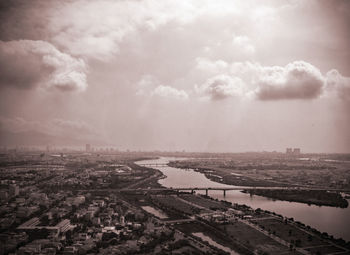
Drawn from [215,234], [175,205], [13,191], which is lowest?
[215,234]

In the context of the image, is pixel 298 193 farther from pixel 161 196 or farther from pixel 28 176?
pixel 28 176

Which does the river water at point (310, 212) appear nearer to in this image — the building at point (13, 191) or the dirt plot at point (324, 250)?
the dirt plot at point (324, 250)

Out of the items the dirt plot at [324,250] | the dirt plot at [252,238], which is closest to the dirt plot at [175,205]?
the dirt plot at [252,238]

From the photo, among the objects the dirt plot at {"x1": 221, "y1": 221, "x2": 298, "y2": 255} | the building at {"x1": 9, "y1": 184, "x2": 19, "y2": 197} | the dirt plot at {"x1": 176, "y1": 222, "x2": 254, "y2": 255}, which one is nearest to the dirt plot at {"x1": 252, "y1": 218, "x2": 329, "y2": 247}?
the dirt plot at {"x1": 221, "y1": 221, "x2": 298, "y2": 255}

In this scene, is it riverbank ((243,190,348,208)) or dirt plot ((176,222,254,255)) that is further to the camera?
riverbank ((243,190,348,208))

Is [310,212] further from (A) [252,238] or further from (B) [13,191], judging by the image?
(B) [13,191]

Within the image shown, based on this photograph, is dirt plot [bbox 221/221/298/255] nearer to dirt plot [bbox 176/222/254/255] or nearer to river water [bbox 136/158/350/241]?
dirt plot [bbox 176/222/254/255]

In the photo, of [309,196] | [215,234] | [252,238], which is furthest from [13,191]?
[309,196]
